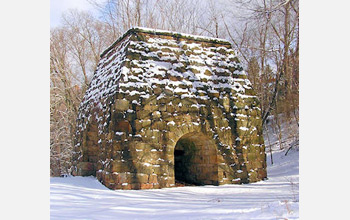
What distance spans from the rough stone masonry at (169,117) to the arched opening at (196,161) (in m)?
0.02

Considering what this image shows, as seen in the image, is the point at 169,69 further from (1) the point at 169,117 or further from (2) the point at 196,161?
(2) the point at 196,161

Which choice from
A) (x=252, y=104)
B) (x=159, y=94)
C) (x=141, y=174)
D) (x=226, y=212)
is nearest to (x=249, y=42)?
(x=252, y=104)

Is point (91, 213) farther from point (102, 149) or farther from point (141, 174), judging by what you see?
point (102, 149)

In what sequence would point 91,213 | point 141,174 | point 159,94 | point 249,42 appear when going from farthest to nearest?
point 249,42, point 159,94, point 141,174, point 91,213

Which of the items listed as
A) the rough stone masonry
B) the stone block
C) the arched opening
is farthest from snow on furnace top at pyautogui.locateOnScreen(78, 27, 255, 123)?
the arched opening

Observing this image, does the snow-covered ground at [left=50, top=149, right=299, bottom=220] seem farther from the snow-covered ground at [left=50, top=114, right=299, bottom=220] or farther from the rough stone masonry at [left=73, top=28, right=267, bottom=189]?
the rough stone masonry at [left=73, top=28, right=267, bottom=189]

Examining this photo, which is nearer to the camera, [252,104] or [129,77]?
[129,77]

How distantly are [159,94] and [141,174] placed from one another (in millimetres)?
1850

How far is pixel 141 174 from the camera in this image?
6.46 metres

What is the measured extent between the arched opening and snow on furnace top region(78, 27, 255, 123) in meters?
1.17

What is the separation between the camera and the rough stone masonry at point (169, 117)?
258 inches

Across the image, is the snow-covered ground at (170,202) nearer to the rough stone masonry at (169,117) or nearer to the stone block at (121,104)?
the rough stone masonry at (169,117)

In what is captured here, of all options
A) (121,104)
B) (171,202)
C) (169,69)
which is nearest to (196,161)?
(169,69)

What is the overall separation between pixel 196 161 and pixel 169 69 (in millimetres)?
2465
